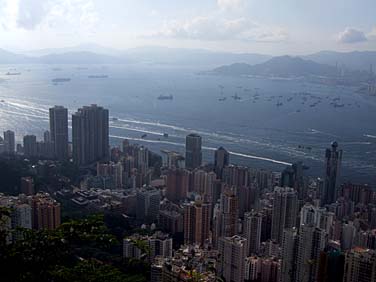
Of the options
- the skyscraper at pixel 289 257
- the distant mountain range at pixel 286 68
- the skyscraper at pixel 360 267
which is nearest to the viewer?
the skyscraper at pixel 360 267

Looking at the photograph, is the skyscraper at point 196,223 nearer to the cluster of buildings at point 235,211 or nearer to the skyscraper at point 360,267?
the cluster of buildings at point 235,211

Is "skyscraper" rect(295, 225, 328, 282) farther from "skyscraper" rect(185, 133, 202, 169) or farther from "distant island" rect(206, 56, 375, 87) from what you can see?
"distant island" rect(206, 56, 375, 87)

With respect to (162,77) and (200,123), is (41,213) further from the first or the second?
(162,77)

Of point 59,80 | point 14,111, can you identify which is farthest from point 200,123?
point 59,80

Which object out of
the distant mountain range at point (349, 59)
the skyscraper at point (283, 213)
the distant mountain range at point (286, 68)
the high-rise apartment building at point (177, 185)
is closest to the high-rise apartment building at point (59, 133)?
the high-rise apartment building at point (177, 185)

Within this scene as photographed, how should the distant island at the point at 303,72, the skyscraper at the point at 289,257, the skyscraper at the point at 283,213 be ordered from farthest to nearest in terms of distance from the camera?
the distant island at the point at 303,72
the skyscraper at the point at 283,213
the skyscraper at the point at 289,257

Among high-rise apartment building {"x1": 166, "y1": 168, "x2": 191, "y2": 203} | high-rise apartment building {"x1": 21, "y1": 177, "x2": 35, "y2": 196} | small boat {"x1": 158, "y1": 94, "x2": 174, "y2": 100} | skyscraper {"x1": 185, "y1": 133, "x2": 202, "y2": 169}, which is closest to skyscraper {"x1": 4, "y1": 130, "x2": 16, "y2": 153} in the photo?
high-rise apartment building {"x1": 21, "y1": 177, "x2": 35, "y2": 196}
